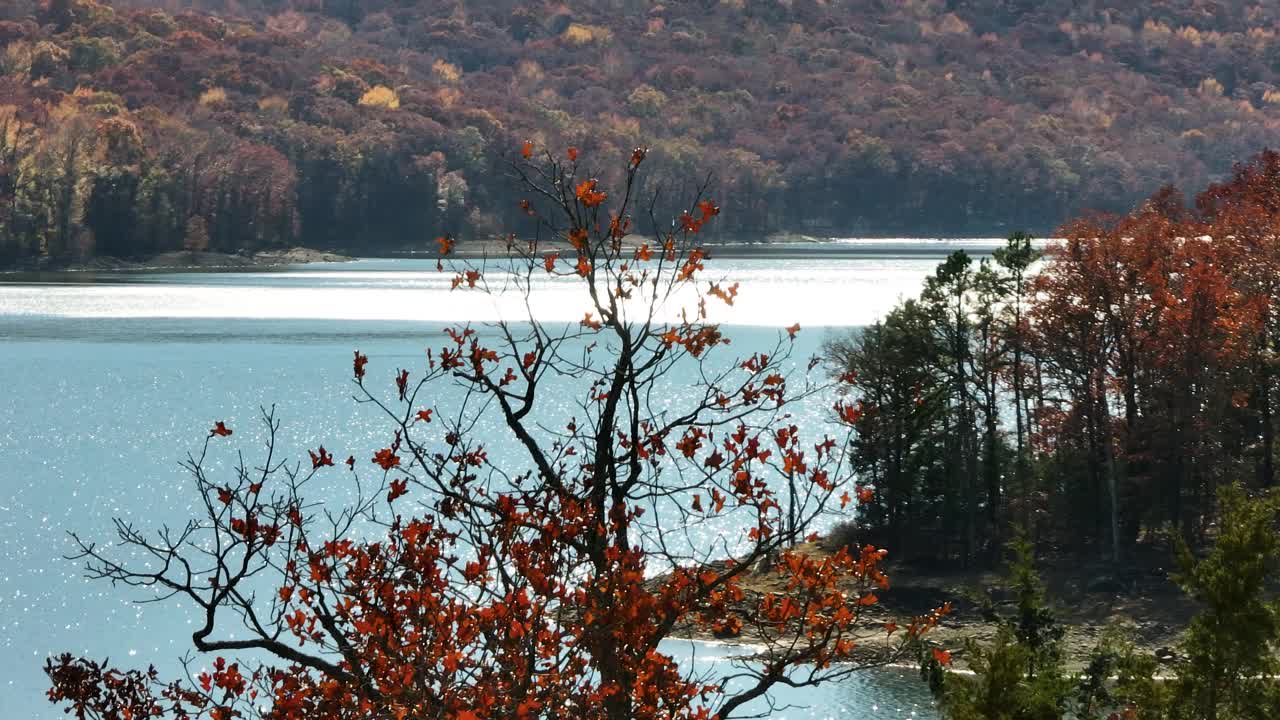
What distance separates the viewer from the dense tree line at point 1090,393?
45656 millimetres

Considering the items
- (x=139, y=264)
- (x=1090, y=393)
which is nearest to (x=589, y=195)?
(x=1090, y=393)

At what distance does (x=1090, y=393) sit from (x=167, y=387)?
59.6 m

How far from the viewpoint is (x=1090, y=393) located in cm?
4716

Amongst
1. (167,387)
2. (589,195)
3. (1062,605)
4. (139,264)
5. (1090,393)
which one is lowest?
(1062,605)

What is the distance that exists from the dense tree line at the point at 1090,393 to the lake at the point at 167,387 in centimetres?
571

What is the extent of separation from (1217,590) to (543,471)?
12.1 metres

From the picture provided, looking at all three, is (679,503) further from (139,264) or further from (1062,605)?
(139,264)

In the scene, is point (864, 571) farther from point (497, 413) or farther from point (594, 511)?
point (497, 413)

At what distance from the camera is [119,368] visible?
331 ft

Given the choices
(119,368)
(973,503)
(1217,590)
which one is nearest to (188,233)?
(119,368)

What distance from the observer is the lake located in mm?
39312

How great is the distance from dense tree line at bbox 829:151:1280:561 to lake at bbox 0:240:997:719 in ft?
18.7

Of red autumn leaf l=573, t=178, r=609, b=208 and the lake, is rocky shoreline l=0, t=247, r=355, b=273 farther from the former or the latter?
red autumn leaf l=573, t=178, r=609, b=208

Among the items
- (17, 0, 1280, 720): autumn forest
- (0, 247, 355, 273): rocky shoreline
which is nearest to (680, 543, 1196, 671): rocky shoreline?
(17, 0, 1280, 720): autumn forest
